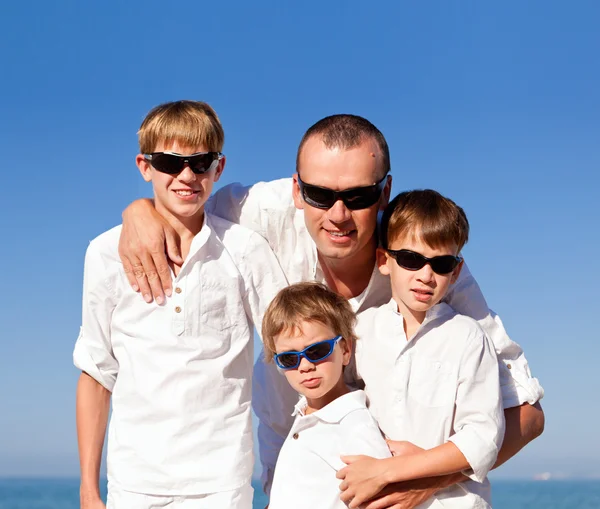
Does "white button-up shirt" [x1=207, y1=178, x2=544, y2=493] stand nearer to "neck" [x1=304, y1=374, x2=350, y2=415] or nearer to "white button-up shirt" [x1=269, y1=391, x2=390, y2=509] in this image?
"neck" [x1=304, y1=374, x2=350, y2=415]

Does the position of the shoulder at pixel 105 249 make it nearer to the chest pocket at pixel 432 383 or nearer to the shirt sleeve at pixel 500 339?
the chest pocket at pixel 432 383

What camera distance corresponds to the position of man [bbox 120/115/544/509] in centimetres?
511

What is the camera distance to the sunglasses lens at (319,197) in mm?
5128

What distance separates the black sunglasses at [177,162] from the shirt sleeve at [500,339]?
168 centimetres

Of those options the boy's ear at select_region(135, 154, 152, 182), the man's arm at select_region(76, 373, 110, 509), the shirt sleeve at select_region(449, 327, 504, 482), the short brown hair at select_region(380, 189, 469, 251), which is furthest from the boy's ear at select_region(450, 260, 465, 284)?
the man's arm at select_region(76, 373, 110, 509)

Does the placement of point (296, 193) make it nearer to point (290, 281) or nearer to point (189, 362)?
point (290, 281)

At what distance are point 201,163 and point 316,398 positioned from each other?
1533 millimetres

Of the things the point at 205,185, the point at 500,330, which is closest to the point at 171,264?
the point at 205,185

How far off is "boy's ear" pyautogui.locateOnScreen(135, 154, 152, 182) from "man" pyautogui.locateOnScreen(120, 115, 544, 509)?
219mm

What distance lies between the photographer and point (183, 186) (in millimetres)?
4973

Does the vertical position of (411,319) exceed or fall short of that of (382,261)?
it falls short

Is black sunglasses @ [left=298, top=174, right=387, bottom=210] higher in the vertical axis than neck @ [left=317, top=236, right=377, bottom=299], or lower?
higher

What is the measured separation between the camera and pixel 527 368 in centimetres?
534

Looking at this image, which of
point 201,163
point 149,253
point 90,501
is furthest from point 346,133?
point 90,501
